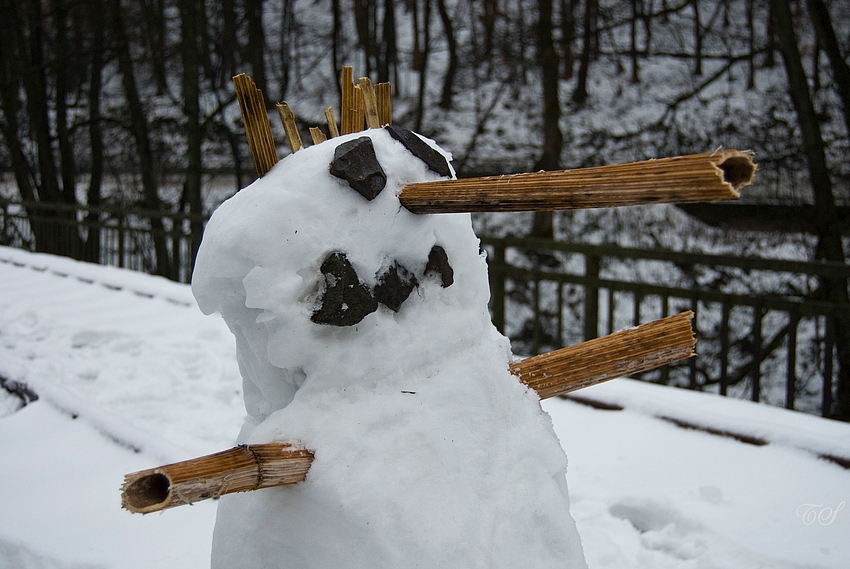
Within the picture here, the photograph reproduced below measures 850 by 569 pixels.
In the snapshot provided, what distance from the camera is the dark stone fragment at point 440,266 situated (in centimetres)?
160

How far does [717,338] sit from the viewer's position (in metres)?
7.73

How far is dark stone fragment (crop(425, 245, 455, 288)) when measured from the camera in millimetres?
1599

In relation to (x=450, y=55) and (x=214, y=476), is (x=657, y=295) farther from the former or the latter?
(x=450, y=55)

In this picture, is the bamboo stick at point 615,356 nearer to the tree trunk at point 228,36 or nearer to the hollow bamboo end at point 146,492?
the hollow bamboo end at point 146,492

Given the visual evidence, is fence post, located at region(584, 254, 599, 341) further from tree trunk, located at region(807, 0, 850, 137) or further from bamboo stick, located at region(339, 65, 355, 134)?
bamboo stick, located at region(339, 65, 355, 134)

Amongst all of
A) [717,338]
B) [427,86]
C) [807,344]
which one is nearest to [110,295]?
[717,338]

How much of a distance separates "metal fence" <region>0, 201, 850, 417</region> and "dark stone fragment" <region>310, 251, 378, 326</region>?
3494 millimetres

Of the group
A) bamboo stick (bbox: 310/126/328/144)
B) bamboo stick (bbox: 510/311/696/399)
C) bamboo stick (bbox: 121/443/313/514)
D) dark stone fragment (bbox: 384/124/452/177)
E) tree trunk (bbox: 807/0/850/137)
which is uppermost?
tree trunk (bbox: 807/0/850/137)

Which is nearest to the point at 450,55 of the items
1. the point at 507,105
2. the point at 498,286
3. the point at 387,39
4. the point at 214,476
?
the point at 387,39

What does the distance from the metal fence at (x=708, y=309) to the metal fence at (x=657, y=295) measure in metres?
0.01

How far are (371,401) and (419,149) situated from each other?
2.00 feet

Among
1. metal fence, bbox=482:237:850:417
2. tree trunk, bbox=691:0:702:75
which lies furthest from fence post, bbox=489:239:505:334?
tree trunk, bbox=691:0:702:75

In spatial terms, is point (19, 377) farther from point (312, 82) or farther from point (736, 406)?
point (312, 82)

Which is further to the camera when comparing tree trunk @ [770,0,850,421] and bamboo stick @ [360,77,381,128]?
tree trunk @ [770,0,850,421]
